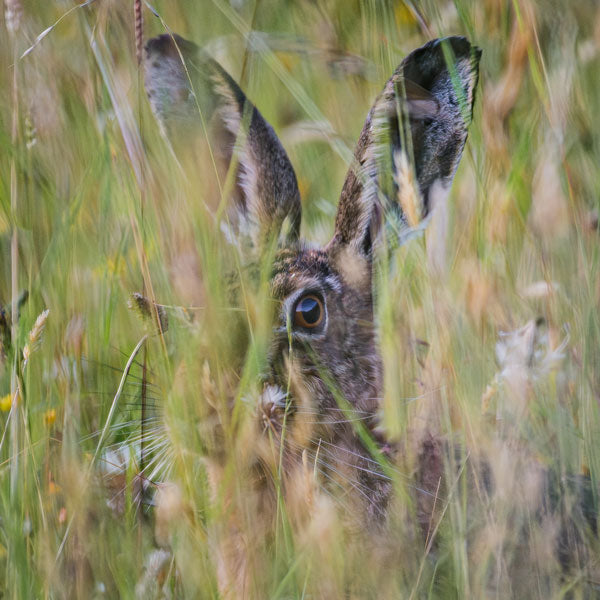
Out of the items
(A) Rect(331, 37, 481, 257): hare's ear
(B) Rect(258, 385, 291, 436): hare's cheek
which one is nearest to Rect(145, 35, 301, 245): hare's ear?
(A) Rect(331, 37, 481, 257): hare's ear

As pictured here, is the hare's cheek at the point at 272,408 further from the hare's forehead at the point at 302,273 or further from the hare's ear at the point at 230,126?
the hare's ear at the point at 230,126

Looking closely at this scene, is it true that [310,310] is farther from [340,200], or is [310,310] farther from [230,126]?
[230,126]

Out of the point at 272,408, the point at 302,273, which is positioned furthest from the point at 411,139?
the point at 272,408

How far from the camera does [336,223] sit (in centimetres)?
185

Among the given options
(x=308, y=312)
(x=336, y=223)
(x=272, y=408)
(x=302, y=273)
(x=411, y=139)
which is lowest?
(x=272, y=408)

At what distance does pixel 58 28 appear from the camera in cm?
198

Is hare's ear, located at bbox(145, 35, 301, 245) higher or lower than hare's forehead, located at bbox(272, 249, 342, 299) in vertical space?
higher

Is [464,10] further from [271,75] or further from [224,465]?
[224,465]

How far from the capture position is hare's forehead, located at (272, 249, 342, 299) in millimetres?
1790

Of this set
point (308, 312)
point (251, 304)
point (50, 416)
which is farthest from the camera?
point (308, 312)

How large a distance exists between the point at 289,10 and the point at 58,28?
0.66m

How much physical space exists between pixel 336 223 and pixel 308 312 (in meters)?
0.25

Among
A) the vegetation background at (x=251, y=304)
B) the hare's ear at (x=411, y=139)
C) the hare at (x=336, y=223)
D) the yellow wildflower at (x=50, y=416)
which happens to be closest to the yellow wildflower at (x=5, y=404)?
the vegetation background at (x=251, y=304)

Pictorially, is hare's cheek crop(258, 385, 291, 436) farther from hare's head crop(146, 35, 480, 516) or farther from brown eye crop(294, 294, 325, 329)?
brown eye crop(294, 294, 325, 329)
